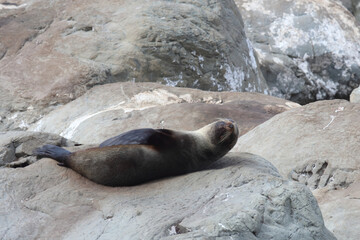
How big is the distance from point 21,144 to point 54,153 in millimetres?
745

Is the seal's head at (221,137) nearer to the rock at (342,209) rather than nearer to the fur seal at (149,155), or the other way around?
the fur seal at (149,155)

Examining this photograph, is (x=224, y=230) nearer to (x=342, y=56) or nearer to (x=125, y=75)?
(x=125, y=75)

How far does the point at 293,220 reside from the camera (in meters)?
3.89

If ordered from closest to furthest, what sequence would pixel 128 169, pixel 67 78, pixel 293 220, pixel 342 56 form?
pixel 293 220
pixel 128 169
pixel 67 78
pixel 342 56

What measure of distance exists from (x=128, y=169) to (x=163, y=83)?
5905 mm

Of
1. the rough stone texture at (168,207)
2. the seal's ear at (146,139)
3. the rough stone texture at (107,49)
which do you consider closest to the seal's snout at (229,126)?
the rough stone texture at (168,207)

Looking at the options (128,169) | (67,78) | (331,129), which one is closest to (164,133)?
(128,169)

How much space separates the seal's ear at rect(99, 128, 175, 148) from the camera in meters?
4.66

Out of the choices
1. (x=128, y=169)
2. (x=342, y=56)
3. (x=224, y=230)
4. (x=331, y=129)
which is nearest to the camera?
(x=224, y=230)

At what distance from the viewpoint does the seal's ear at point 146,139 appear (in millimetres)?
4656

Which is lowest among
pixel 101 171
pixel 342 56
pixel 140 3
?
pixel 342 56

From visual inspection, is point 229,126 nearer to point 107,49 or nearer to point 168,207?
point 168,207

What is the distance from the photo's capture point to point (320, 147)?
617cm

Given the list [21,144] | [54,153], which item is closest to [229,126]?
[54,153]
